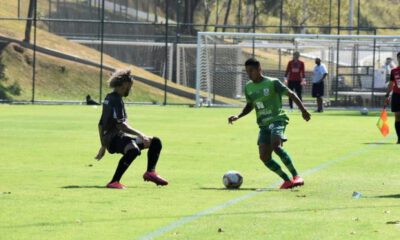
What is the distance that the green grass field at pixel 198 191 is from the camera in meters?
10.1

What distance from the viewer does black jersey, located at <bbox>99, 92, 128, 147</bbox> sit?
1380 cm

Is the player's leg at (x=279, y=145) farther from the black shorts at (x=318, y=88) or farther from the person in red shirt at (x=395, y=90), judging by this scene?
the black shorts at (x=318, y=88)

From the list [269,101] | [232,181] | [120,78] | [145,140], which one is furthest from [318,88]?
[120,78]

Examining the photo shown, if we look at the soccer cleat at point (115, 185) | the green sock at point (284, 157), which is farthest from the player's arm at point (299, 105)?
the soccer cleat at point (115, 185)

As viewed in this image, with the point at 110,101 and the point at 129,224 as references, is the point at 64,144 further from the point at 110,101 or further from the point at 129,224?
the point at 129,224

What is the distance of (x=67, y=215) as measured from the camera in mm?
10969

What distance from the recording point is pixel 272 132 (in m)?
14.4

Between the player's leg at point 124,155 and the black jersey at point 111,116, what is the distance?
0.12 meters

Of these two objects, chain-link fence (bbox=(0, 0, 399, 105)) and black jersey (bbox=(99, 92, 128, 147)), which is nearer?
black jersey (bbox=(99, 92, 128, 147))

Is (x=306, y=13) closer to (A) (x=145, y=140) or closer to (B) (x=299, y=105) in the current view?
(B) (x=299, y=105)

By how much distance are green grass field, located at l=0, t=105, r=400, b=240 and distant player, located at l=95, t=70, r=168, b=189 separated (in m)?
0.38

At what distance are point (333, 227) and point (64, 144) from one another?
40.8ft

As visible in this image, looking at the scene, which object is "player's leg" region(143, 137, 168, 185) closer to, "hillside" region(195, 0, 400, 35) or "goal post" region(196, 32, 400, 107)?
"goal post" region(196, 32, 400, 107)

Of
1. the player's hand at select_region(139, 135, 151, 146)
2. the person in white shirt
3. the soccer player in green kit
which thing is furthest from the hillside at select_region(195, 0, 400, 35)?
the player's hand at select_region(139, 135, 151, 146)
